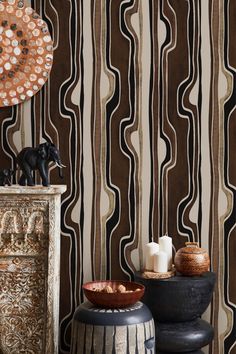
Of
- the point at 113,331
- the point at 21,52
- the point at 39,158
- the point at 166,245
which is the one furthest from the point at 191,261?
the point at 21,52

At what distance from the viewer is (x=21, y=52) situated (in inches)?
146

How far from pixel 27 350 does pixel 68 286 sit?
1.78 ft

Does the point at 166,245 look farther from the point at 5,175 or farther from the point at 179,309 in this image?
the point at 5,175

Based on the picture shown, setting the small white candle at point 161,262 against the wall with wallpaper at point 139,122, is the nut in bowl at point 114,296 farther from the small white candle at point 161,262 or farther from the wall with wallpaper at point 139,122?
the wall with wallpaper at point 139,122

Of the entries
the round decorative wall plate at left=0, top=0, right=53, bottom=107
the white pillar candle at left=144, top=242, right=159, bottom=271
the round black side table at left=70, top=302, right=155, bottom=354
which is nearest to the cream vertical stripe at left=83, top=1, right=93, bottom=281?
the round decorative wall plate at left=0, top=0, right=53, bottom=107

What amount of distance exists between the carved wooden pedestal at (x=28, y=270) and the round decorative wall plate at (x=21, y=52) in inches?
26.6

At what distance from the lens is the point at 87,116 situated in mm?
3787

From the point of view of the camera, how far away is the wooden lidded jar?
11.5 ft

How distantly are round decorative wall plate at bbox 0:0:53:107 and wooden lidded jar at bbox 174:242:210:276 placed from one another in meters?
1.31

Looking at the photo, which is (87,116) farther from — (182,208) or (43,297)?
(43,297)

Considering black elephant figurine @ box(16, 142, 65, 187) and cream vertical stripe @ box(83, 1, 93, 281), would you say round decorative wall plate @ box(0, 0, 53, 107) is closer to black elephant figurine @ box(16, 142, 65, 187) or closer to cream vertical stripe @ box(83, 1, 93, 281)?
cream vertical stripe @ box(83, 1, 93, 281)

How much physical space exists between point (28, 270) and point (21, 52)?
1.31m

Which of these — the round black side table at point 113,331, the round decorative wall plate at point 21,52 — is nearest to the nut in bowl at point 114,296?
the round black side table at point 113,331

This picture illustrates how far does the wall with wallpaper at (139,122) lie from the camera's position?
3779mm
